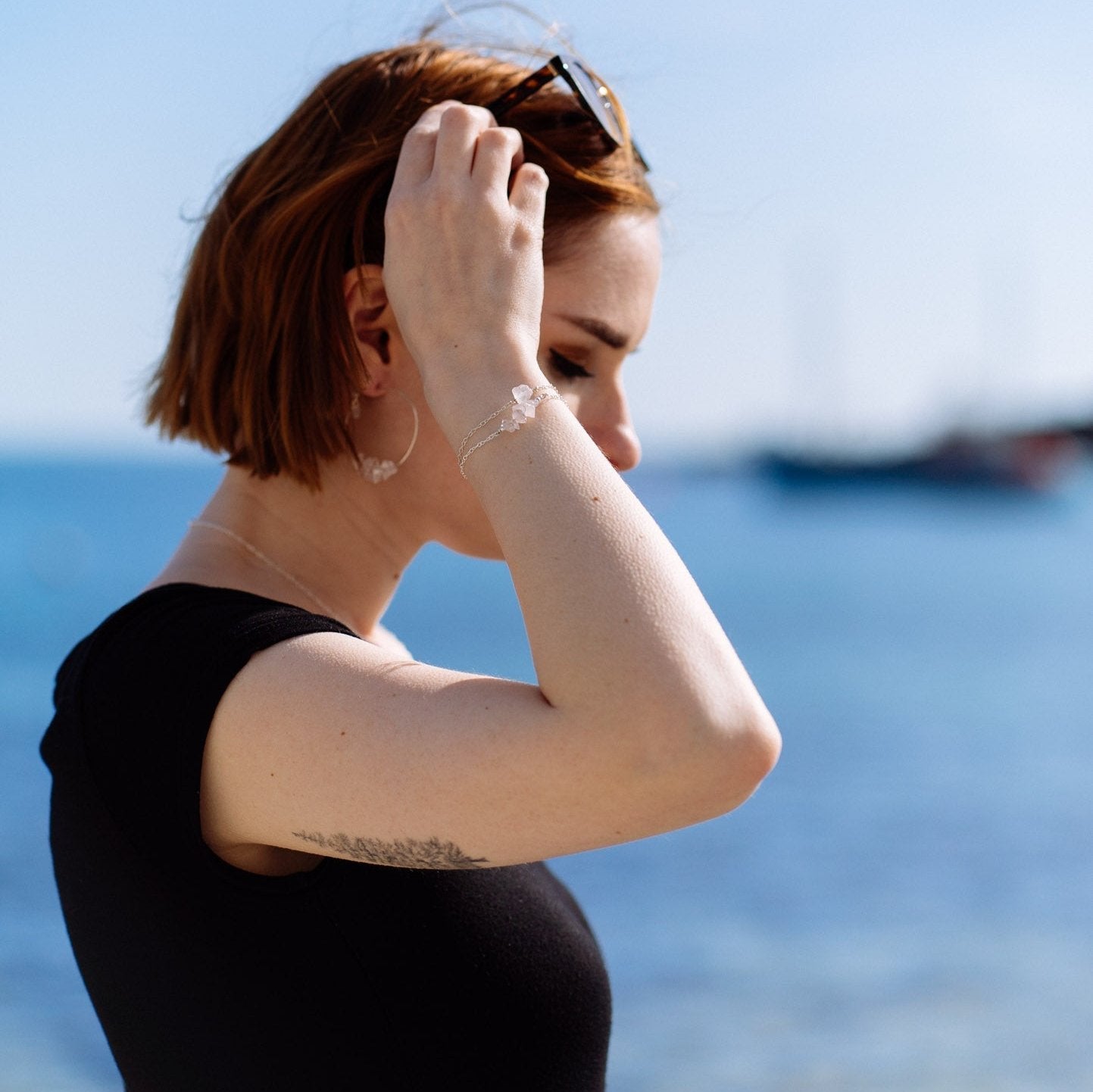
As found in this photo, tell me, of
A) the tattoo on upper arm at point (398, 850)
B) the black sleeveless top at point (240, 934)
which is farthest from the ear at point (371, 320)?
the tattoo on upper arm at point (398, 850)

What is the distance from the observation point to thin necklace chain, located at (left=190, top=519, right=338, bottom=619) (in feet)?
5.64

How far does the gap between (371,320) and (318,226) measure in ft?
0.44

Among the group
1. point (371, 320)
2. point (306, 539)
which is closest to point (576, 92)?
point (371, 320)

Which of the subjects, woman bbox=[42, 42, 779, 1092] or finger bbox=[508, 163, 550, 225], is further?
finger bbox=[508, 163, 550, 225]

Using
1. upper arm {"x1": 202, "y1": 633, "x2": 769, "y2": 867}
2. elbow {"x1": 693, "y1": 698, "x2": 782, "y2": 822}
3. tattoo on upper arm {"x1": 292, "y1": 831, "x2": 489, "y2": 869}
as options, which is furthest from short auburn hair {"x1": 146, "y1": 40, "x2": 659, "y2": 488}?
elbow {"x1": 693, "y1": 698, "x2": 782, "y2": 822}

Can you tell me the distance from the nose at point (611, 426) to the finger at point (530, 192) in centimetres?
30

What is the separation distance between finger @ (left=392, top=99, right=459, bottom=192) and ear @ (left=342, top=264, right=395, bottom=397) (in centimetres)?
18

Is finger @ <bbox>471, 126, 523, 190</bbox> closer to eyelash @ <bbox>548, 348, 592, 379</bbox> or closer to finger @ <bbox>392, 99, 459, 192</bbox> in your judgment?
finger @ <bbox>392, 99, 459, 192</bbox>

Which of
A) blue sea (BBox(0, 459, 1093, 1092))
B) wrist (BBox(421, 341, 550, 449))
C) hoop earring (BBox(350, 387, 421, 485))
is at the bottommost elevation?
blue sea (BBox(0, 459, 1093, 1092))

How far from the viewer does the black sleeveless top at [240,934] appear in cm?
139

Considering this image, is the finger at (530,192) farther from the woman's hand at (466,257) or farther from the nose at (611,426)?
the nose at (611,426)

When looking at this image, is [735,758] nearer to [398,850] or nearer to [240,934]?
[398,850]

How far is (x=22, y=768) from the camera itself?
36.9 ft

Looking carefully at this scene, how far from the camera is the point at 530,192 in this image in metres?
1.48
